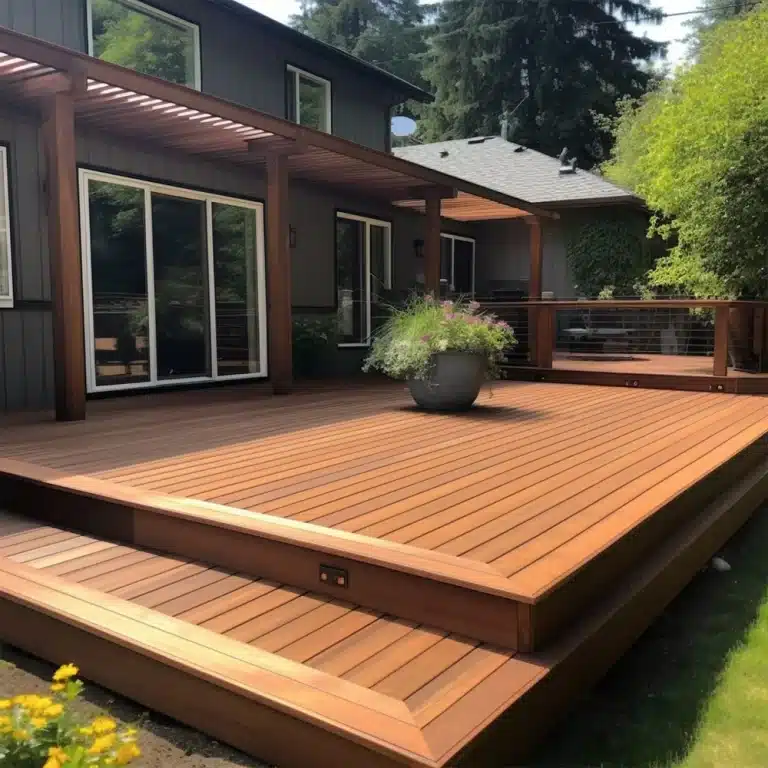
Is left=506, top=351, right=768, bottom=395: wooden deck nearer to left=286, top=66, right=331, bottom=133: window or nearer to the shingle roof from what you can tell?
the shingle roof

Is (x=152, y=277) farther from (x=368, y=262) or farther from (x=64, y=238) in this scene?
(x=368, y=262)

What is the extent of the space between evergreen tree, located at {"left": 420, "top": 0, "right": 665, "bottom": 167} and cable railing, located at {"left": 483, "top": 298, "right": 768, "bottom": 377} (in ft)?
40.3

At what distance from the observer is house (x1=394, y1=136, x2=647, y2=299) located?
1196 centimetres

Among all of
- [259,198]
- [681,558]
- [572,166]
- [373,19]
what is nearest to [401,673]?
[681,558]

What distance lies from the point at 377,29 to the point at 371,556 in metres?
25.8

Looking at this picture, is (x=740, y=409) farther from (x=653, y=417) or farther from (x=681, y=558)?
(x=681, y=558)

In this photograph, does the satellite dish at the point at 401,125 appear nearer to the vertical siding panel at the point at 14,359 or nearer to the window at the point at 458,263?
the window at the point at 458,263

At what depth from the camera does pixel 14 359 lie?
561 cm

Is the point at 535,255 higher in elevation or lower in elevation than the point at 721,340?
higher

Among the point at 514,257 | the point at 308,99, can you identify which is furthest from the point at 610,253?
the point at 308,99

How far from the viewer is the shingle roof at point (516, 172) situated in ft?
38.8

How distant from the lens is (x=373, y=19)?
2558cm

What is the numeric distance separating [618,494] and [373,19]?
25809mm

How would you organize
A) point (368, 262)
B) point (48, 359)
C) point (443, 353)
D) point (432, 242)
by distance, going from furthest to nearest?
1. point (368, 262)
2. point (432, 242)
3. point (48, 359)
4. point (443, 353)
